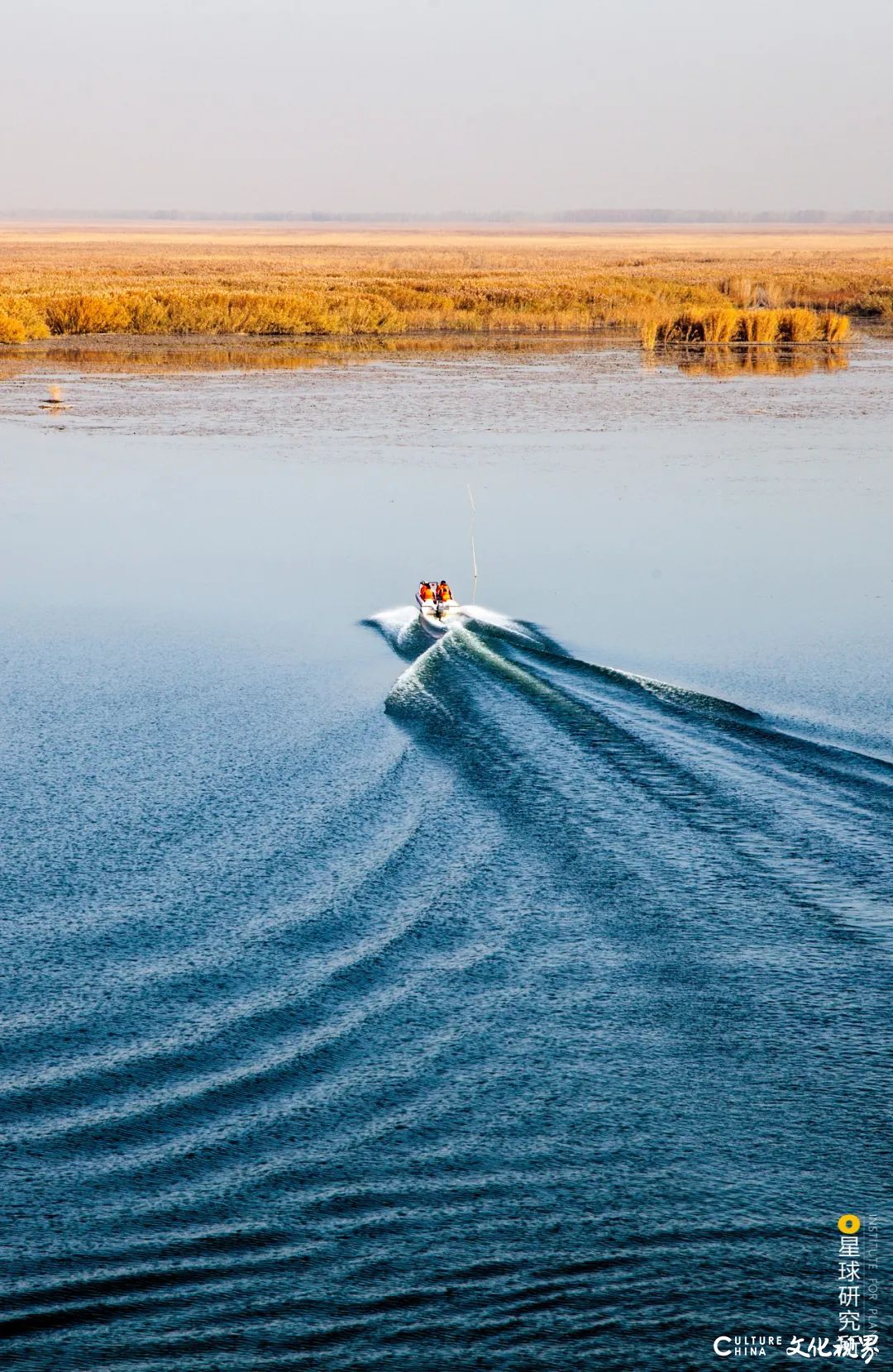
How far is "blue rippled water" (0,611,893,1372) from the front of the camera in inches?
213

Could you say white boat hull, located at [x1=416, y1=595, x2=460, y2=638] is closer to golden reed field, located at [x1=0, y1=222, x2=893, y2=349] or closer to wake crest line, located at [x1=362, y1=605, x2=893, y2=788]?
wake crest line, located at [x1=362, y1=605, x2=893, y2=788]

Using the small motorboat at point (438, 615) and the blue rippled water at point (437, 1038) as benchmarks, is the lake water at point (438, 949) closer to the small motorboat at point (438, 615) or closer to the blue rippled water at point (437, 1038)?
the blue rippled water at point (437, 1038)

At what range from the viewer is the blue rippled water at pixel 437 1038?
5.41 m

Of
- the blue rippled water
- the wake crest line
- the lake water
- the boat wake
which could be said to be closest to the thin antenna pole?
the lake water

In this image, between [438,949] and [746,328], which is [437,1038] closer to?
[438,949]

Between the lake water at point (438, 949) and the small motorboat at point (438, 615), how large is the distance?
19 centimetres

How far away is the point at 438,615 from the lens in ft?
45.9

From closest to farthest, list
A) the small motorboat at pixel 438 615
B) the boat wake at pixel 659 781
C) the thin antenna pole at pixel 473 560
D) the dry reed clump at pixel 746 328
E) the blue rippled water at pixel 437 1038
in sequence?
the blue rippled water at pixel 437 1038 → the boat wake at pixel 659 781 → the small motorboat at pixel 438 615 → the thin antenna pole at pixel 473 560 → the dry reed clump at pixel 746 328

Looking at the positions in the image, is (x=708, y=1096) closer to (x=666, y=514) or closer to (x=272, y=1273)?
(x=272, y=1273)

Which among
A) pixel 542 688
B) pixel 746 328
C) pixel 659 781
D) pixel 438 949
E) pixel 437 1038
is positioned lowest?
pixel 437 1038

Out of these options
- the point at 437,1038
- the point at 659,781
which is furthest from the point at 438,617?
the point at 437,1038

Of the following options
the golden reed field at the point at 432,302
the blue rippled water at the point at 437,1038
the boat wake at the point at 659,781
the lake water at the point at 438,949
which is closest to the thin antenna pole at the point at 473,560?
the lake water at the point at 438,949

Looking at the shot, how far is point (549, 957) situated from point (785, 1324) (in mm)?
2794

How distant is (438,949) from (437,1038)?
35.0 inches
